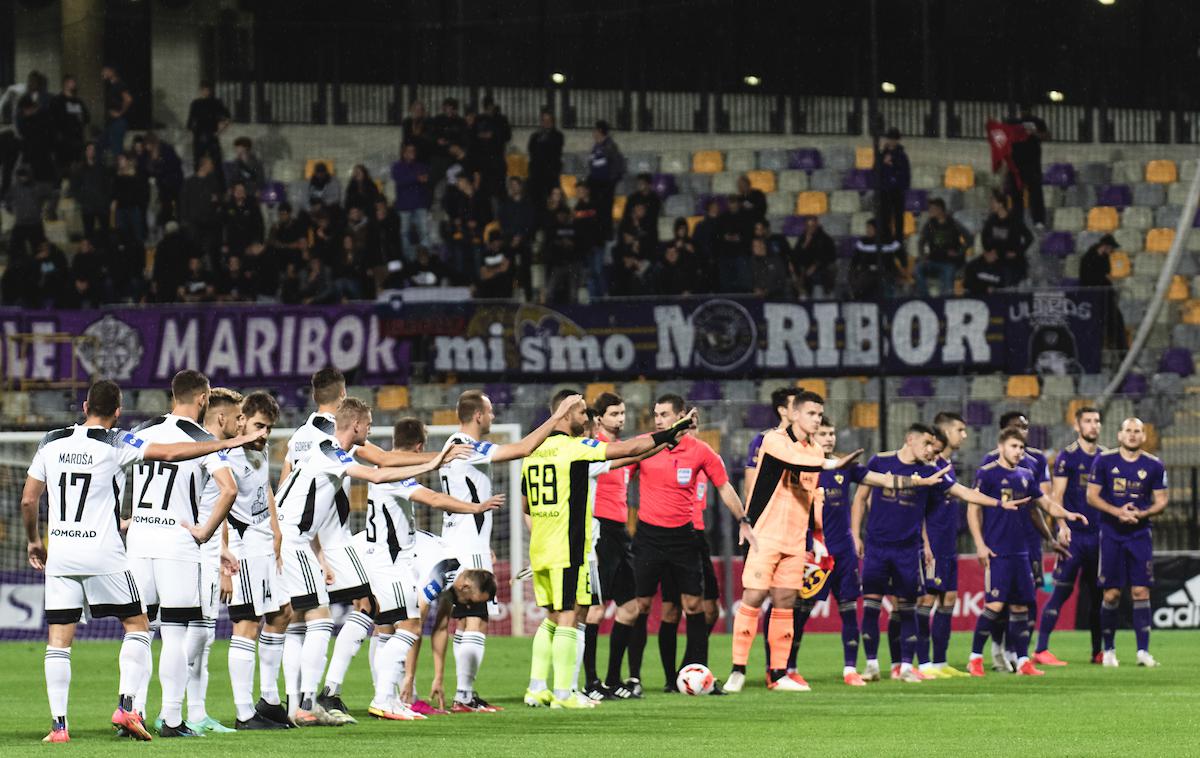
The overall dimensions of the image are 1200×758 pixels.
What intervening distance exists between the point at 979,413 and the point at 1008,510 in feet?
25.4

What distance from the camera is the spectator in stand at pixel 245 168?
2762 cm

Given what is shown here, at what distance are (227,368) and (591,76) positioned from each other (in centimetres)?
820

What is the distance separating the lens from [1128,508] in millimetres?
17188

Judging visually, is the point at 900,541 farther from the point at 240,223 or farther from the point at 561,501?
the point at 240,223

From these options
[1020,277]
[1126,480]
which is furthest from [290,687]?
[1020,277]

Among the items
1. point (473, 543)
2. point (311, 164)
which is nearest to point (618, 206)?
point (311, 164)

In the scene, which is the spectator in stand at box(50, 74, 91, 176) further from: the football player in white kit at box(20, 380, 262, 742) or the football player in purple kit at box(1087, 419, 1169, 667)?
the football player in white kit at box(20, 380, 262, 742)

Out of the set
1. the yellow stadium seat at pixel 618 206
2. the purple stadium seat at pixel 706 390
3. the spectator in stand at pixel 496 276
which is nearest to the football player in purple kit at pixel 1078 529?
the purple stadium seat at pixel 706 390

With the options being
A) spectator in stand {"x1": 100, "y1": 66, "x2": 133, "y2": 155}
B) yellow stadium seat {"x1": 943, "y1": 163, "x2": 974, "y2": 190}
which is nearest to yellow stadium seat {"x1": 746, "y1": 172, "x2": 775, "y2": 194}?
yellow stadium seat {"x1": 943, "y1": 163, "x2": 974, "y2": 190}

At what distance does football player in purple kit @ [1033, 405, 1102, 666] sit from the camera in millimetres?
17373

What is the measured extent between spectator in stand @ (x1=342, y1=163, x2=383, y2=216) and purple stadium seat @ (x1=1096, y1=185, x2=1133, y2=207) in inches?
428

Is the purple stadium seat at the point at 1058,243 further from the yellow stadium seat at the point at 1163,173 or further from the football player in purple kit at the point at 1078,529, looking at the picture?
the football player in purple kit at the point at 1078,529

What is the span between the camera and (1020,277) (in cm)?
2572

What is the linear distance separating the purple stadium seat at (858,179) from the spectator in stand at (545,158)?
4.76m
